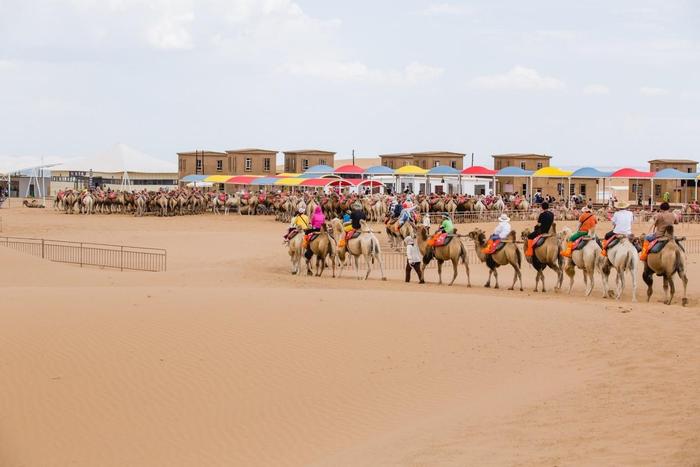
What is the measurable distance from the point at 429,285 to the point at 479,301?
265 inches

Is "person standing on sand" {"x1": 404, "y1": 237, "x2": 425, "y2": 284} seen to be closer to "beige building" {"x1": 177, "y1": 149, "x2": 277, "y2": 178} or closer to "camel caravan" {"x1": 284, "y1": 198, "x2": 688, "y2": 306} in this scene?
"camel caravan" {"x1": 284, "y1": 198, "x2": 688, "y2": 306}

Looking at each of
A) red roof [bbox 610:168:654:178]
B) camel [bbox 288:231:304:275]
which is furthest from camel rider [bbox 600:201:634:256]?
red roof [bbox 610:168:654:178]

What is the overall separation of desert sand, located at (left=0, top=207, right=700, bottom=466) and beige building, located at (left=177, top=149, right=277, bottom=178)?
74.5 meters

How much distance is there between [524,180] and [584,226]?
188ft

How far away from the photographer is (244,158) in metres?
94.7

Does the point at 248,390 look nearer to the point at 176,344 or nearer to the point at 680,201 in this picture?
the point at 176,344

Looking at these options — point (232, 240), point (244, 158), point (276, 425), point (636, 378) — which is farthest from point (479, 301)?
point (244, 158)

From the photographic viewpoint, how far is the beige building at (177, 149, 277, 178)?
9444 cm

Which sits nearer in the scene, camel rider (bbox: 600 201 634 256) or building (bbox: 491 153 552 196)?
camel rider (bbox: 600 201 634 256)

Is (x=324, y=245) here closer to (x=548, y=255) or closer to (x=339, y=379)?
(x=548, y=255)

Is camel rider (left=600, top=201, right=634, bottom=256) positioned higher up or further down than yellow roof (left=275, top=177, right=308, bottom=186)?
further down

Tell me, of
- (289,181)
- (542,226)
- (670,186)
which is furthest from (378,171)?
(542,226)

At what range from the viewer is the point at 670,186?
7375 centimetres

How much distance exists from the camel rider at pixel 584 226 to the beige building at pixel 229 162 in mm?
71120
